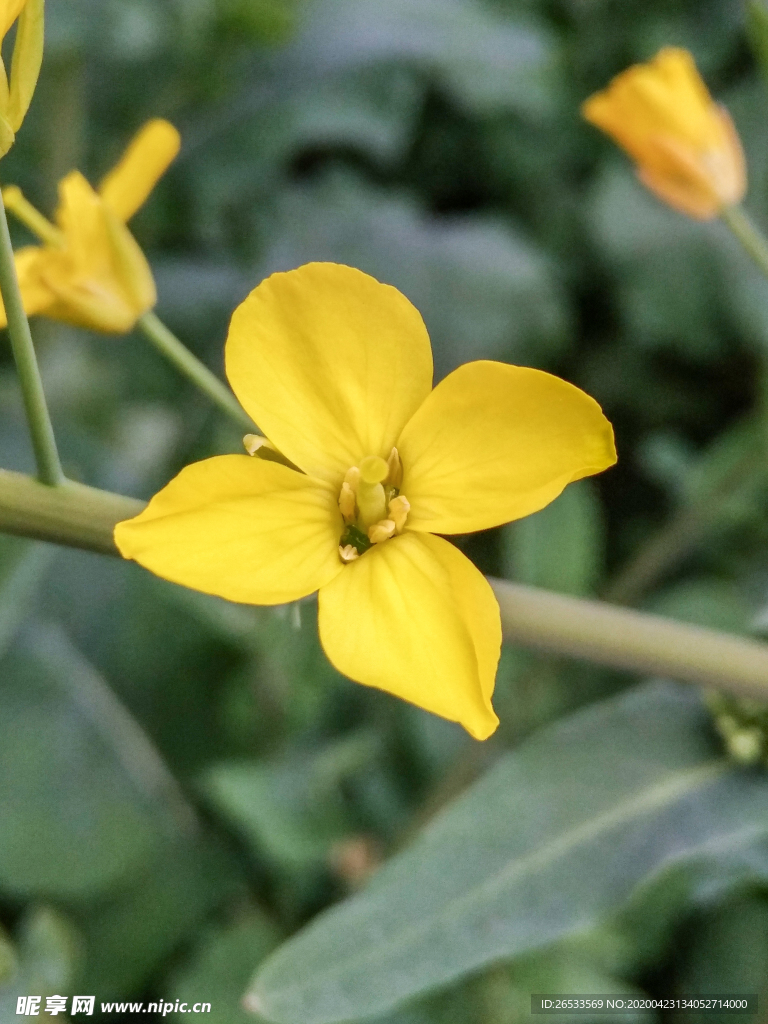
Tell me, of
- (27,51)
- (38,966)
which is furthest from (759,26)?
(38,966)

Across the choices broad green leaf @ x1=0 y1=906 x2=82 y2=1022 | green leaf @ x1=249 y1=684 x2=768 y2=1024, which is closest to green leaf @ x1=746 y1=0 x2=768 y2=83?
green leaf @ x1=249 y1=684 x2=768 y2=1024

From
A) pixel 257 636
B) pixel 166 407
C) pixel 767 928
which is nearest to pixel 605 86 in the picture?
pixel 166 407

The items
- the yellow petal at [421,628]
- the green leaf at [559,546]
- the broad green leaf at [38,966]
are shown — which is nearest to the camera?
the yellow petal at [421,628]

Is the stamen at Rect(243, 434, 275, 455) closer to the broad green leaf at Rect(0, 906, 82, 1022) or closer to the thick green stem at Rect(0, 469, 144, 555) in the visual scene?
the thick green stem at Rect(0, 469, 144, 555)

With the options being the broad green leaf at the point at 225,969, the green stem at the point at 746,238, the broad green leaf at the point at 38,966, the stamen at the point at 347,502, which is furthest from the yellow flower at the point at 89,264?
the broad green leaf at the point at 225,969

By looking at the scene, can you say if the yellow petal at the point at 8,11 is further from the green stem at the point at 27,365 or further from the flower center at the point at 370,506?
the flower center at the point at 370,506

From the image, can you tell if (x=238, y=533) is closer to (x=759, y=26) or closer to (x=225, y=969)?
(x=759, y=26)

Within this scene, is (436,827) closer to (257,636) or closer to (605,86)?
(257,636)
